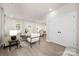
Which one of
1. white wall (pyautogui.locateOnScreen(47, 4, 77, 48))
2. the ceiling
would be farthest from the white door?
the ceiling

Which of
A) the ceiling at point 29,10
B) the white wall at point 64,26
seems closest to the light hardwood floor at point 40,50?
the white wall at point 64,26

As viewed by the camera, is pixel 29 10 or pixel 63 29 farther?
pixel 63 29

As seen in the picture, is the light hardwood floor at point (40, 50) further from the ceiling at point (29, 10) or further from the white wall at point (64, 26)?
the ceiling at point (29, 10)

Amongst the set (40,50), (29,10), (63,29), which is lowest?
(40,50)

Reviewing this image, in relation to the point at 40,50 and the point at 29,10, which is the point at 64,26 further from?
the point at 29,10

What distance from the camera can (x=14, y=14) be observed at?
1848 mm

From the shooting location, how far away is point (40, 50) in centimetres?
192

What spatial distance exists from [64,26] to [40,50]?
0.94 m

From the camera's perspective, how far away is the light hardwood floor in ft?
5.98

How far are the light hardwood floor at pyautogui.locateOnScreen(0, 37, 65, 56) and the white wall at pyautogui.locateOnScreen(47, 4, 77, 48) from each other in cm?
17

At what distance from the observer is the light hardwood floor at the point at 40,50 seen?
5.98ft

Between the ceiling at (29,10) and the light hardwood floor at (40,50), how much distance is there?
0.66 metres

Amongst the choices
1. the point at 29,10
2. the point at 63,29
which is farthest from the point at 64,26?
the point at 29,10

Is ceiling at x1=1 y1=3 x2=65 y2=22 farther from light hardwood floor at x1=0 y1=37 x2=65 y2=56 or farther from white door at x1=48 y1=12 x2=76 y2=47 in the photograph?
light hardwood floor at x1=0 y1=37 x2=65 y2=56
